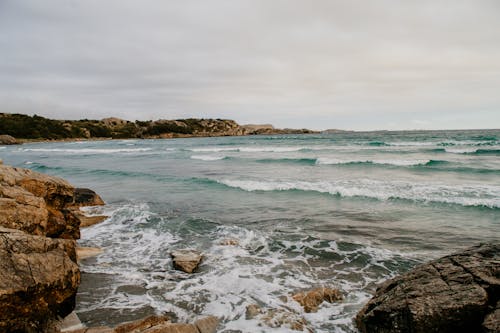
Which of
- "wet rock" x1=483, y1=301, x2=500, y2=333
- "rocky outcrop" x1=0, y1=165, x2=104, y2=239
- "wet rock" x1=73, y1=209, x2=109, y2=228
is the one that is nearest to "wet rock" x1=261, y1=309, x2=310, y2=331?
"wet rock" x1=483, y1=301, x2=500, y2=333

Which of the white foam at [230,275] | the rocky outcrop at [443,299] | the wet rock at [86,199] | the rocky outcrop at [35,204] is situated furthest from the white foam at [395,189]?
the rocky outcrop at [35,204]

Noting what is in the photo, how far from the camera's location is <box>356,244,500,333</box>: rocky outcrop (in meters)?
4.00

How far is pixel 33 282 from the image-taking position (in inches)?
167

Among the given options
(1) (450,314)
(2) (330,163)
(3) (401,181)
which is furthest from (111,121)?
(1) (450,314)

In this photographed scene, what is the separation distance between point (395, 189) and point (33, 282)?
16.4m

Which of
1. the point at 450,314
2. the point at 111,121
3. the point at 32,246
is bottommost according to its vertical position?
the point at 450,314

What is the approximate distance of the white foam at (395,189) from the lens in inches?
555

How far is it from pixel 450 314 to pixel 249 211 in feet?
31.8

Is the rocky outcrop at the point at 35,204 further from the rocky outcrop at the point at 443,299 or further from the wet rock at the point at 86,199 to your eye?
the rocky outcrop at the point at 443,299

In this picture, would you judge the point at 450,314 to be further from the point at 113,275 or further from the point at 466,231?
the point at 466,231

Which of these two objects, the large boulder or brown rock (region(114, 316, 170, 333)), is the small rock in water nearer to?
brown rock (region(114, 316, 170, 333))

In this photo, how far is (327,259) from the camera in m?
8.20

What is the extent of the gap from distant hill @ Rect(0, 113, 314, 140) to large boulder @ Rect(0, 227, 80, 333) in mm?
104556

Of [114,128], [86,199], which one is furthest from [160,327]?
[114,128]
